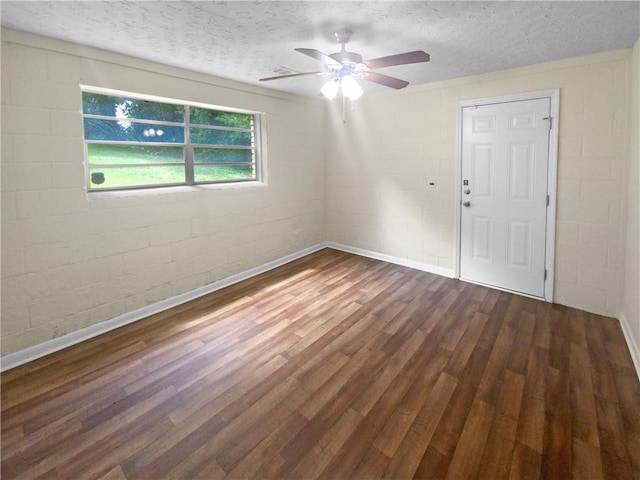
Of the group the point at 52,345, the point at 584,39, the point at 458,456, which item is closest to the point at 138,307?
the point at 52,345

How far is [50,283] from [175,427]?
5.47 ft

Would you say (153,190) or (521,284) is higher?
(153,190)

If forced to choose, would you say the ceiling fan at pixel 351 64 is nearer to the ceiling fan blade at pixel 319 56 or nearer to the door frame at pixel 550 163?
the ceiling fan blade at pixel 319 56

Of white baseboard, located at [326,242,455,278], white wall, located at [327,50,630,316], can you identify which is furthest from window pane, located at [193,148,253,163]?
white baseboard, located at [326,242,455,278]

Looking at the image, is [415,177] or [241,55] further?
[415,177]

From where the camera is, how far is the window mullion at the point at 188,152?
360 centimetres

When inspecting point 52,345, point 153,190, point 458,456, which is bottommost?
point 458,456

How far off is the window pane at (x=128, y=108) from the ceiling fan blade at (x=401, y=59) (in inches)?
87.2

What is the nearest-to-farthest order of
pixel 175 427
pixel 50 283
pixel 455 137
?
pixel 175 427
pixel 50 283
pixel 455 137

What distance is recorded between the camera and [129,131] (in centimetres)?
316

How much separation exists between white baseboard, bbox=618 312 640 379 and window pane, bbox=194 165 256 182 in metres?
4.14

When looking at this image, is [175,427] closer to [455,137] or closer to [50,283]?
[50,283]

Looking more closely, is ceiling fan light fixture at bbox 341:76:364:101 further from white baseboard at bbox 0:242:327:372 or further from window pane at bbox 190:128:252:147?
white baseboard at bbox 0:242:327:372

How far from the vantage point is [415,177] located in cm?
441
